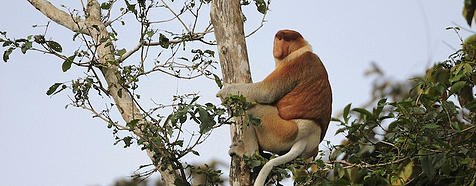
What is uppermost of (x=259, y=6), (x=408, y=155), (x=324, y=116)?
(x=259, y=6)

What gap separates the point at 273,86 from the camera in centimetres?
394

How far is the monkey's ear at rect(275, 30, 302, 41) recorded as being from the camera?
4242 mm

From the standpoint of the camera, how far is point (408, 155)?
10.9 feet

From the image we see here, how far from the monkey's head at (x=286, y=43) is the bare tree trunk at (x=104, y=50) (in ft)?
3.35

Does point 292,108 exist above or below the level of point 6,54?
below

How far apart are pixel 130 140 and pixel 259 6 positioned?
147cm

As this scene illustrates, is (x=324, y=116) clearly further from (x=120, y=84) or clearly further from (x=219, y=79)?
(x=120, y=84)

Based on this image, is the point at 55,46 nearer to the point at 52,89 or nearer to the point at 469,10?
the point at 52,89

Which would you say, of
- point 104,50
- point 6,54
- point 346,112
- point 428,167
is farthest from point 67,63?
point 428,167

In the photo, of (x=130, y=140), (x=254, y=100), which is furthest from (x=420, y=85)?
(x=130, y=140)

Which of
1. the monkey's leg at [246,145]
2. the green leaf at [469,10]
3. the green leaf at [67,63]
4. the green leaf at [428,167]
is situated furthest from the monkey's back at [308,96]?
the green leaf at [469,10]

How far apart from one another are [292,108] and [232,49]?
1.85 ft

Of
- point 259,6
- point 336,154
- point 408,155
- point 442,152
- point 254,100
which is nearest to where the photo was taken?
point 442,152

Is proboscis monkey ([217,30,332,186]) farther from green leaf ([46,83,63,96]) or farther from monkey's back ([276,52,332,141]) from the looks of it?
green leaf ([46,83,63,96])
